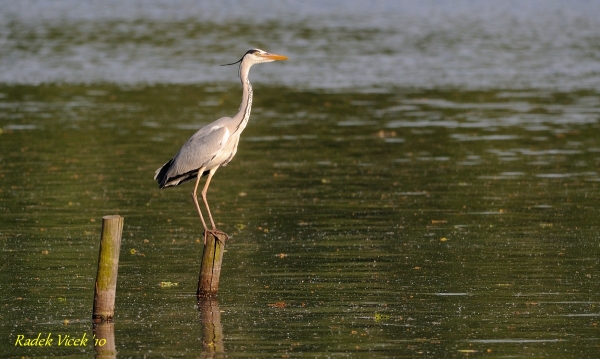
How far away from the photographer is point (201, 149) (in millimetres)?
14711

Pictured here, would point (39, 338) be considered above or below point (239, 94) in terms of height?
above

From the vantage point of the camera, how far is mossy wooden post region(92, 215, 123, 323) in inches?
492

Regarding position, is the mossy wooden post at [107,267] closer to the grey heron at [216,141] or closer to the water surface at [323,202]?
the water surface at [323,202]

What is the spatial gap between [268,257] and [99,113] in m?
16.9

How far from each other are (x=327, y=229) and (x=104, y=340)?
21.6 ft

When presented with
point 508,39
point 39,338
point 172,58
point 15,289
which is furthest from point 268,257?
point 508,39

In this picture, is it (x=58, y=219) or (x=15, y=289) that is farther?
(x=58, y=219)

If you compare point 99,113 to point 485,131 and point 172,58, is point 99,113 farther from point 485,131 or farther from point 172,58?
point 172,58

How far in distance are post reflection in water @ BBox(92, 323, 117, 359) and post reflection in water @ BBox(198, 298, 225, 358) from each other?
34.8 inches

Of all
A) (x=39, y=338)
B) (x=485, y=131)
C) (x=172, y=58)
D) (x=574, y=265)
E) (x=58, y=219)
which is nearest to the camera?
(x=39, y=338)

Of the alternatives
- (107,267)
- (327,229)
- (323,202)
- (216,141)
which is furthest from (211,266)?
(323,202)

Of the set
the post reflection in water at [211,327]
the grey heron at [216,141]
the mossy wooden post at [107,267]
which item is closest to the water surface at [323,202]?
the post reflection in water at [211,327]

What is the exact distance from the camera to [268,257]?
16281 millimetres

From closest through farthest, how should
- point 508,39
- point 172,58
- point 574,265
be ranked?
1. point 574,265
2. point 172,58
3. point 508,39
